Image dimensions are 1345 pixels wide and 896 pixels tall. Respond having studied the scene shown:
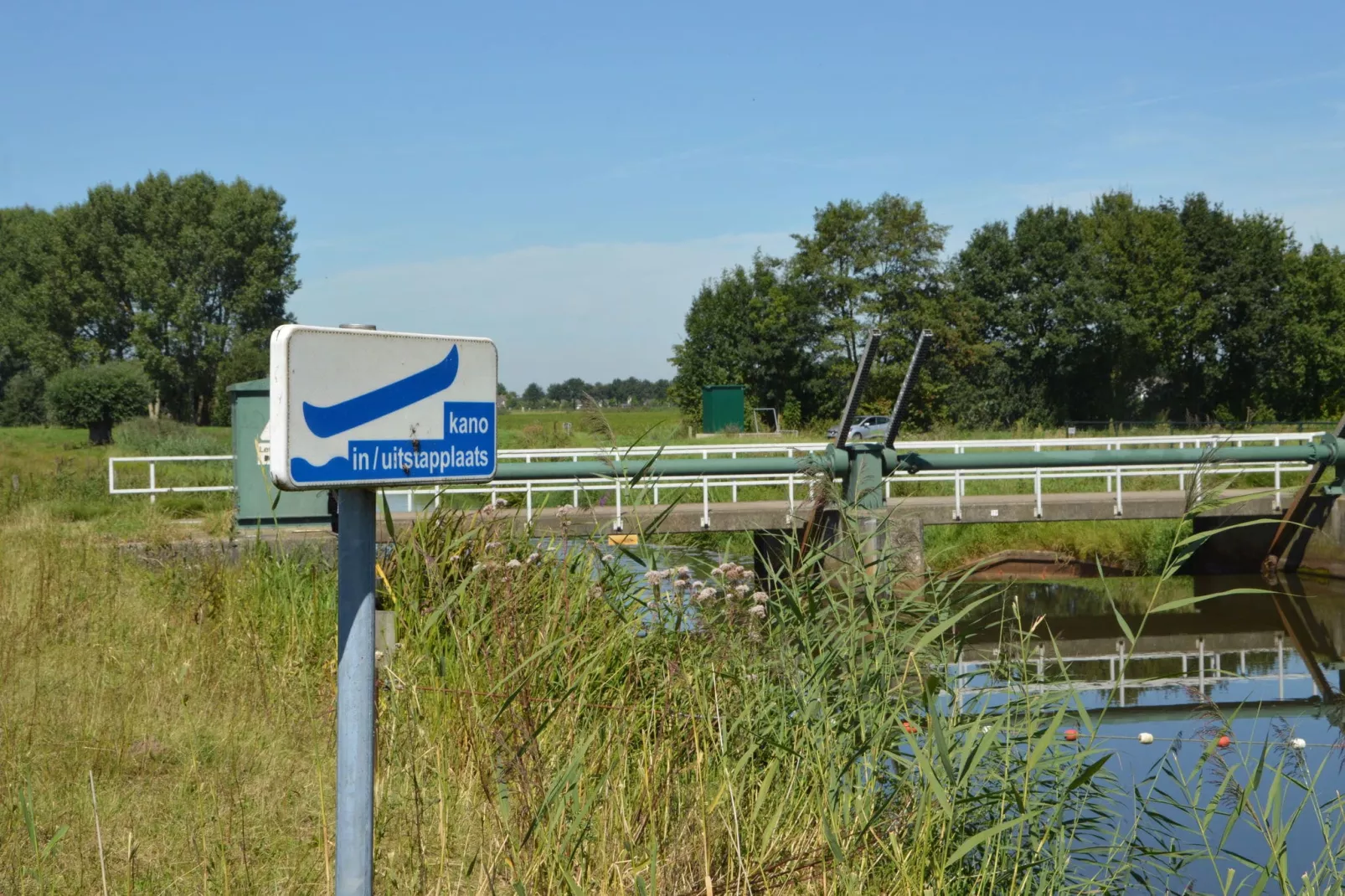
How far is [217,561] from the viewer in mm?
6785

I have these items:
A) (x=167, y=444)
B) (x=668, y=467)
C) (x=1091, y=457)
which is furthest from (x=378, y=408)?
(x=167, y=444)

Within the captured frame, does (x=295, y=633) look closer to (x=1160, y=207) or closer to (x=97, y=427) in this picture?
(x=97, y=427)

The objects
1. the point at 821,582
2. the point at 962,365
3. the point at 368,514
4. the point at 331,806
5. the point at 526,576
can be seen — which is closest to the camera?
the point at 368,514

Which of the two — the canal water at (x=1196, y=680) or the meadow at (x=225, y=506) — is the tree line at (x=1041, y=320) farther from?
the canal water at (x=1196, y=680)

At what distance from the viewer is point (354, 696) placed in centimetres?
193

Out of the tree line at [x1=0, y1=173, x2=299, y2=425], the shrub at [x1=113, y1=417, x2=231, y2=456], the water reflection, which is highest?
the tree line at [x1=0, y1=173, x2=299, y2=425]

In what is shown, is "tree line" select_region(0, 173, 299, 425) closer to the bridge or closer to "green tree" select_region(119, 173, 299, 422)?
"green tree" select_region(119, 173, 299, 422)

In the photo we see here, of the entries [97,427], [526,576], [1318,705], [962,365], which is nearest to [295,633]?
[526,576]

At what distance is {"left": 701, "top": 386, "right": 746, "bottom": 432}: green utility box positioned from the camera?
131 ft

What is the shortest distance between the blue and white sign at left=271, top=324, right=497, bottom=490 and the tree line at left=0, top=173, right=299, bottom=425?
55857 millimetres

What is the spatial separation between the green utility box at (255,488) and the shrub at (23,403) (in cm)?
5554

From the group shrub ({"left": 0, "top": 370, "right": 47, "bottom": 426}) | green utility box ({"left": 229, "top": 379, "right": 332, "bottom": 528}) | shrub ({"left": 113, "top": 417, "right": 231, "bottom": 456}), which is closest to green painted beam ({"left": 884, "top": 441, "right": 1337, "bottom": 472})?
green utility box ({"left": 229, "top": 379, "right": 332, "bottom": 528})

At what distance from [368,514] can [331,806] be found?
1.88 m

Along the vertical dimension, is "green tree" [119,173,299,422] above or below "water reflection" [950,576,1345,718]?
above
